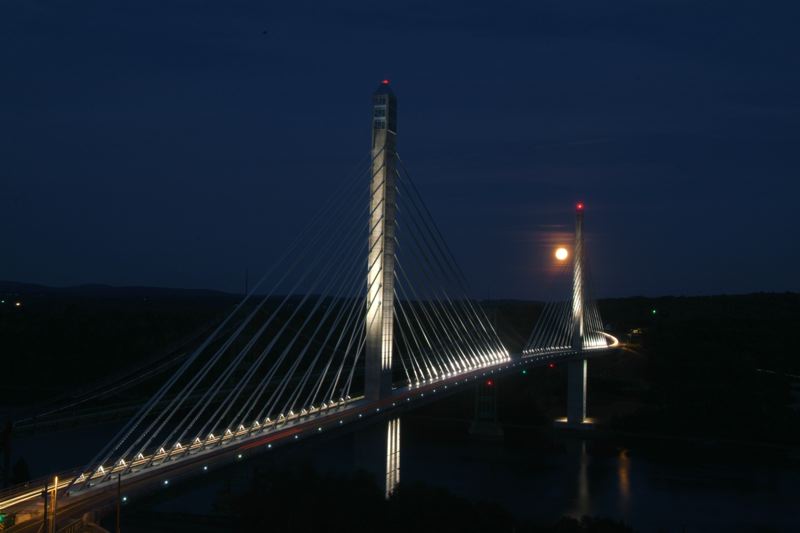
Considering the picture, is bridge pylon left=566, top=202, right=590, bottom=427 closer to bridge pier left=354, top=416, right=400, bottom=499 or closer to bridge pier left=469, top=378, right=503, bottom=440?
bridge pier left=469, top=378, right=503, bottom=440

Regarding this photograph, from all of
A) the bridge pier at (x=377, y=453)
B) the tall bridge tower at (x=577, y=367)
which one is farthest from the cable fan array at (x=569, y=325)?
the bridge pier at (x=377, y=453)

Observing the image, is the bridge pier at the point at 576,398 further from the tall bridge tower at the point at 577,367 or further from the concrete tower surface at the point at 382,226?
the concrete tower surface at the point at 382,226

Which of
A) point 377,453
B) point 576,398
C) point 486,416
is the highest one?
point 576,398

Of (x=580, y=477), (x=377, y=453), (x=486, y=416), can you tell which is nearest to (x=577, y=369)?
(x=486, y=416)

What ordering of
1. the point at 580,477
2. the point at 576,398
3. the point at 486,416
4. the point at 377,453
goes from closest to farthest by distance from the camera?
the point at 377,453, the point at 580,477, the point at 486,416, the point at 576,398

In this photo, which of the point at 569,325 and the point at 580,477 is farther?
the point at 569,325

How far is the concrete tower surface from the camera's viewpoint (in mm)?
18281

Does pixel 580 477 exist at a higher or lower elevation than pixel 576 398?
lower

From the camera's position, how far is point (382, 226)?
18.7m

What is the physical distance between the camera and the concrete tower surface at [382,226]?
60.0 feet

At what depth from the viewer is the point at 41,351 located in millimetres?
50469

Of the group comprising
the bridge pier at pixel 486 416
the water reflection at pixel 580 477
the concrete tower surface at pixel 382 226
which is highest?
the concrete tower surface at pixel 382 226

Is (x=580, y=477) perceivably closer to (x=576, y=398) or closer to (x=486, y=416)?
(x=486, y=416)

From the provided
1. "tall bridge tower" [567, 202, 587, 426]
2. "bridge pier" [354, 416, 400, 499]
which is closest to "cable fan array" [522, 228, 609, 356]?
"tall bridge tower" [567, 202, 587, 426]
